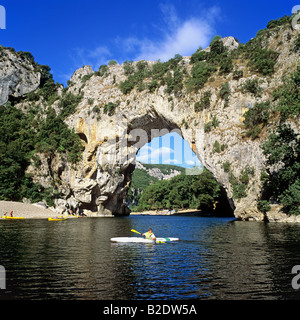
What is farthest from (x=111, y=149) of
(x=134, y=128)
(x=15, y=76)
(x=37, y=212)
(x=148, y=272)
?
(x=148, y=272)

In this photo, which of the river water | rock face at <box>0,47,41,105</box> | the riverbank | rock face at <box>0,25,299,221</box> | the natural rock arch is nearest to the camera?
the river water

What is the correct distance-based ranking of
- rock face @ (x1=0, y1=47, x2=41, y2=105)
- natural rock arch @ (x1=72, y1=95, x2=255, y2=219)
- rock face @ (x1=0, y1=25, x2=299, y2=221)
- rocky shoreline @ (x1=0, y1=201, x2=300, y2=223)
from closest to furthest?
rocky shoreline @ (x1=0, y1=201, x2=300, y2=223) → rock face @ (x1=0, y1=25, x2=299, y2=221) → natural rock arch @ (x1=72, y1=95, x2=255, y2=219) → rock face @ (x1=0, y1=47, x2=41, y2=105)

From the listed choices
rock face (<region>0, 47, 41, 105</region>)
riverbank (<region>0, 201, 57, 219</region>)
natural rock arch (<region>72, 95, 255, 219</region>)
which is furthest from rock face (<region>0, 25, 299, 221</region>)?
riverbank (<region>0, 201, 57, 219</region>)

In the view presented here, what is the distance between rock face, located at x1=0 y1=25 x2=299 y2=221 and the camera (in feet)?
123

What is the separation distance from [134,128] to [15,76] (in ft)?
121

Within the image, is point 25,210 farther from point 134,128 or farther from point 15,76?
point 15,76

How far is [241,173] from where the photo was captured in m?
35.9

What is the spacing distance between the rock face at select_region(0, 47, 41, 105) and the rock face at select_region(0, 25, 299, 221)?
244 millimetres

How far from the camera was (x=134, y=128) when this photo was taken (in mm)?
54094

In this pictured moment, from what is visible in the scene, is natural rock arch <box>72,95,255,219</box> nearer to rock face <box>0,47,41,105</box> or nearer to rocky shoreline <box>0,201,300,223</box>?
rocky shoreline <box>0,201,300,223</box>

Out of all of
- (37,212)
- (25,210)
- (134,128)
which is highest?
(134,128)

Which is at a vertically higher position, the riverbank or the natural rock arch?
the natural rock arch
